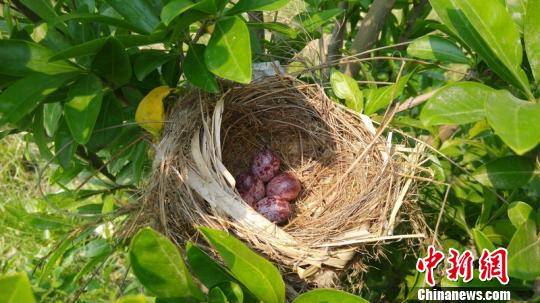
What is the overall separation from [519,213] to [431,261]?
18cm

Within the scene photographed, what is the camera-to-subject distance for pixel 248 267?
0.70 m

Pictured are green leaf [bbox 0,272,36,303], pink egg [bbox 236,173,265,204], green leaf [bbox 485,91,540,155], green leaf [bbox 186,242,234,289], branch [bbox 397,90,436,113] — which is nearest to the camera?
green leaf [bbox 0,272,36,303]

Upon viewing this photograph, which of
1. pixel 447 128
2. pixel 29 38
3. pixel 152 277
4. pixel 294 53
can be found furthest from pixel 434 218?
pixel 29 38

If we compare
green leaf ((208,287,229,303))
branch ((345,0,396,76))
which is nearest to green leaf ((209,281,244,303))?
green leaf ((208,287,229,303))

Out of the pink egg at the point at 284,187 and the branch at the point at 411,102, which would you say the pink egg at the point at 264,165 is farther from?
the branch at the point at 411,102

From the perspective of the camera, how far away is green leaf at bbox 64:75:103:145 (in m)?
0.86

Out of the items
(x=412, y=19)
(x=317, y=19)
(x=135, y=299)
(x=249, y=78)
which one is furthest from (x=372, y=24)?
(x=135, y=299)

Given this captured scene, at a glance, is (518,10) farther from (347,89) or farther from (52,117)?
(52,117)

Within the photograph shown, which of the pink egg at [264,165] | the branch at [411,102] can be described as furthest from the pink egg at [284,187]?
the branch at [411,102]

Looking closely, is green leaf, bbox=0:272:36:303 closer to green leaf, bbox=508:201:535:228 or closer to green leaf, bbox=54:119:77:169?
green leaf, bbox=54:119:77:169

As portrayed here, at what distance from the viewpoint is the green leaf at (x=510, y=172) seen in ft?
3.11

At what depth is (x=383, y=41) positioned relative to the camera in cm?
158

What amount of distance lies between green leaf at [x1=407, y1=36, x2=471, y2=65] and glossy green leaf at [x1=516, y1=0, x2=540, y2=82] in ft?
0.71

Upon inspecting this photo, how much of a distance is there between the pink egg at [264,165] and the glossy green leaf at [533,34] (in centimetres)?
75
